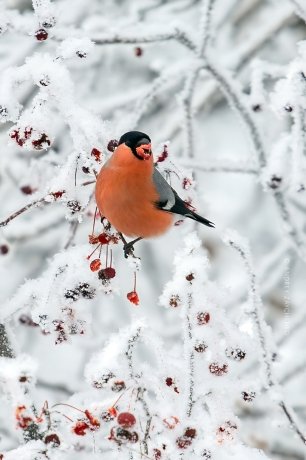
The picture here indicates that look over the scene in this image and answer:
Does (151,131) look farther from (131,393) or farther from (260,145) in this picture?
(131,393)

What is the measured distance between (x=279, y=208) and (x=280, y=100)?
1.06m

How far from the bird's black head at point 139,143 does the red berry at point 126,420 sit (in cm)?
87

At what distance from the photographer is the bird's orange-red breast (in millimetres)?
2512

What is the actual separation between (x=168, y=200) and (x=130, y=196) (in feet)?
0.47

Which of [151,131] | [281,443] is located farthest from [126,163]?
[151,131]

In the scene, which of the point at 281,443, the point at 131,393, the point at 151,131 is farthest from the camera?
the point at 151,131

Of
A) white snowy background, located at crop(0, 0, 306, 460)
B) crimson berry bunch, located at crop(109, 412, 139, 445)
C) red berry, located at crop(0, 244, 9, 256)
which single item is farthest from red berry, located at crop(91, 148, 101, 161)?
red berry, located at crop(0, 244, 9, 256)

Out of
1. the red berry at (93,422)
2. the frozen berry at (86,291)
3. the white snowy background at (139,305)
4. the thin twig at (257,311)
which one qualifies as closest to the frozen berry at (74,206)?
the white snowy background at (139,305)

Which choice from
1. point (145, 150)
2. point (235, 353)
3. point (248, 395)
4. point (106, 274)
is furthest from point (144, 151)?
point (248, 395)

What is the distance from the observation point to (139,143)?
2.57m

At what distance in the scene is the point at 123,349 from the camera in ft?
7.23

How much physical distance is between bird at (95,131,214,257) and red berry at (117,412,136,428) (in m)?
0.64

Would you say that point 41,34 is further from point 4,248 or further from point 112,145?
point 4,248

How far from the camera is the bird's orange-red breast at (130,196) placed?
8.24 feet
